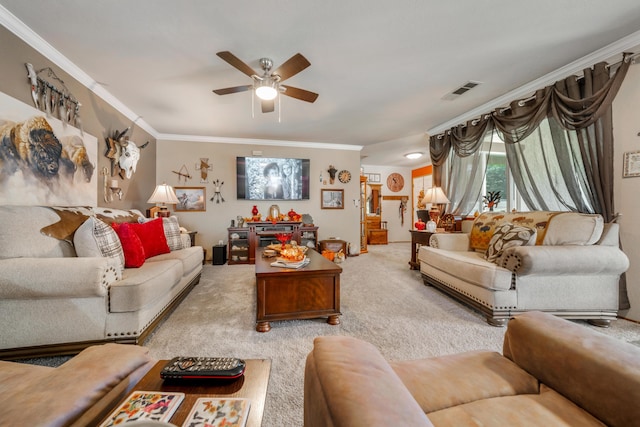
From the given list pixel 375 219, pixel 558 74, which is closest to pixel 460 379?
pixel 558 74

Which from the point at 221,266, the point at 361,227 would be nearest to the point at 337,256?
the point at 361,227

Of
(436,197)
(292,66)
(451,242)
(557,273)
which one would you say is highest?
(292,66)

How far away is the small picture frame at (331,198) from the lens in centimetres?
532

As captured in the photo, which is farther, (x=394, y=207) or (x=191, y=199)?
(x=394, y=207)

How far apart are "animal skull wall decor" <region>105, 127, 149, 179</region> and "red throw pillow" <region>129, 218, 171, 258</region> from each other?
48.9 inches

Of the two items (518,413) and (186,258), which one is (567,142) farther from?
(186,258)

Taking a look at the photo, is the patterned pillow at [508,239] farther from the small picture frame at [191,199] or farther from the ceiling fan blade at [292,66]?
the small picture frame at [191,199]

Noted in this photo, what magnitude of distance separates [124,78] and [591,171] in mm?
4848

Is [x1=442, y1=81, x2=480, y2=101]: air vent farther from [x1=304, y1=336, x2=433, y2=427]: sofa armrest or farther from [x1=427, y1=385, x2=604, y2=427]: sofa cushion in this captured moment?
[x1=304, y1=336, x2=433, y2=427]: sofa armrest

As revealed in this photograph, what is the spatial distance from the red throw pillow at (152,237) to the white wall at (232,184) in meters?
1.98

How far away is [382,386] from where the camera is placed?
51 centimetres

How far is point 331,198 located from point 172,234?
3.18 metres

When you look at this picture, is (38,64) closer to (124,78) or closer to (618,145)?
(124,78)

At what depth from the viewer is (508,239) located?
7.77ft
